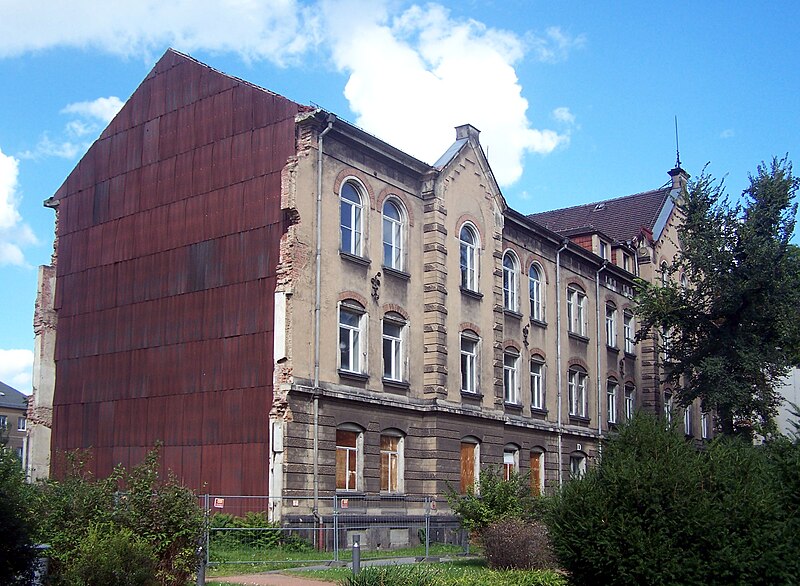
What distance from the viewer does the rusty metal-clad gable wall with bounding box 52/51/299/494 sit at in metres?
25.9

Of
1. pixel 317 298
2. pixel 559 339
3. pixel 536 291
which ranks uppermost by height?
pixel 536 291

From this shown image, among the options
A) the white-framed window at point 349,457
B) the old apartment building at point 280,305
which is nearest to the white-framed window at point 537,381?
the old apartment building at point 280,305

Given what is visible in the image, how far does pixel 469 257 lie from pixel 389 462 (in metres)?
7.89

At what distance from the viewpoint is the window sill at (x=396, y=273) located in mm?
28188

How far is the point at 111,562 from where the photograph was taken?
1216 cm

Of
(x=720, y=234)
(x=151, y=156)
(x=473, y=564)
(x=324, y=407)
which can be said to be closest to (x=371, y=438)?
(x=324, y=407)

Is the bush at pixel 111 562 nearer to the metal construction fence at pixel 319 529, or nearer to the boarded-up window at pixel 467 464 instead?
the metal construction fence at pixel 319 529

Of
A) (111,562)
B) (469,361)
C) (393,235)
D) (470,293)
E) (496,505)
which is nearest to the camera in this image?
(111,562)

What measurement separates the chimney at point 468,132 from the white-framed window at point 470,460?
10.1m

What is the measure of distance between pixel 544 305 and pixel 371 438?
12.6m

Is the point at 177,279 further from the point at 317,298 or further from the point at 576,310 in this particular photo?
the point at 576,310

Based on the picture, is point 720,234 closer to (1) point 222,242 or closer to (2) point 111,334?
(1) point 222,242

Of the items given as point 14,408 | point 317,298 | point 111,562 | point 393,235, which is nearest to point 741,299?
point 393,235

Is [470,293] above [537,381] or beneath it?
above
